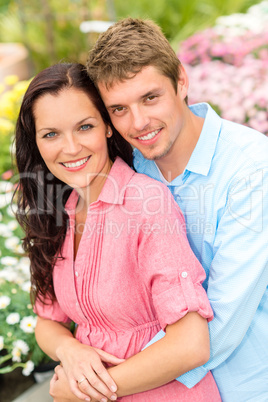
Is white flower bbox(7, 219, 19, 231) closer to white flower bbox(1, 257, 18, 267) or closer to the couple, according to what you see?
white flower bbox(1, 257, 18, 267)

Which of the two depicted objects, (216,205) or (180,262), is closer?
(180,262)

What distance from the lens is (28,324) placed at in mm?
2479

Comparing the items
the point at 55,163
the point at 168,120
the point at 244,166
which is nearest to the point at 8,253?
the point at 55,163

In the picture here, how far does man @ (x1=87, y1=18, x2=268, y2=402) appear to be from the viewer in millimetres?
1665

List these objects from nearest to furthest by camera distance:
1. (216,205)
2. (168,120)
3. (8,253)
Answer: (216,205), (168,120), (8,253)

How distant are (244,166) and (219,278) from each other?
17.4 inches

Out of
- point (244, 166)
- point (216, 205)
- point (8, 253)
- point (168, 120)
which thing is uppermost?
point (168, 120)

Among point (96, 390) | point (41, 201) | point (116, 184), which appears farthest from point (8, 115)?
point (96, 390)

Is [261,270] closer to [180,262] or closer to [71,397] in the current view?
[180,262]

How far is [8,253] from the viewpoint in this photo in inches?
127

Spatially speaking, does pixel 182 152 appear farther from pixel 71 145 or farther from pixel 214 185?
pixel 71 145

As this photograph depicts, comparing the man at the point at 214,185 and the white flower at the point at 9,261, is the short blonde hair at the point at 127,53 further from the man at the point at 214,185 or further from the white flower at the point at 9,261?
the white flower at the point at 9,261

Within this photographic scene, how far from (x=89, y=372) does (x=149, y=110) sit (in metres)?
1.05

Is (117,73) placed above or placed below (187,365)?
above
